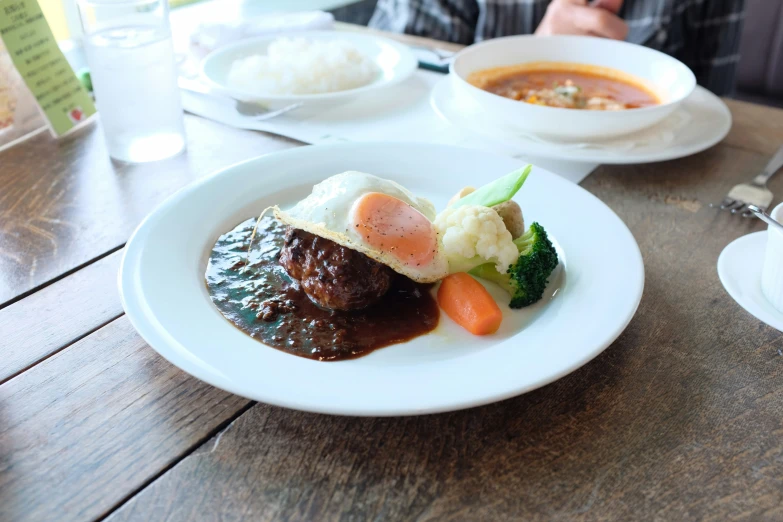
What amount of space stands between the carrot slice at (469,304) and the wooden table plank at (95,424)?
1.79ft

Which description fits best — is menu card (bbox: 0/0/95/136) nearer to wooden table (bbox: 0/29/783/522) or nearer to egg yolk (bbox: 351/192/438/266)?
wooden table (bbox: 0/29/783/522)

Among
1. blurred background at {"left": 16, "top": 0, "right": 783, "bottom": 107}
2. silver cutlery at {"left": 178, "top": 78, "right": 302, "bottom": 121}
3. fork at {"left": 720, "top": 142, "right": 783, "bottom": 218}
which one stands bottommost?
blurred background at {"left": 16, "top": 0, "right": 783, "bottom": 107}

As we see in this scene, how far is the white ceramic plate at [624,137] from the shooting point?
7.27 ft

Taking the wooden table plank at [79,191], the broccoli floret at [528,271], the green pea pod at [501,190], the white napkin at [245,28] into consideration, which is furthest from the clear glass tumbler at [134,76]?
the broccoli floret at [528,271]

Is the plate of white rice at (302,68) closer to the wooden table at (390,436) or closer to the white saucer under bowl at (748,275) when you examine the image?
the wooden table at (390,436)

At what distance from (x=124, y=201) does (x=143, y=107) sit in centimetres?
43

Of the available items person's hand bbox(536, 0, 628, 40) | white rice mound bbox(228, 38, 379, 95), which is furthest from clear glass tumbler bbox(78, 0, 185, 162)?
person's hand bbox(536, 0, 628, 40)

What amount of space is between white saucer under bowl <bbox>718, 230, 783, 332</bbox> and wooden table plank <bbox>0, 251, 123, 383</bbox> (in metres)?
1.51

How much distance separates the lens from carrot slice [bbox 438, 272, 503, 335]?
1.47 m

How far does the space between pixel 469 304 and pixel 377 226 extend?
11.7 inches

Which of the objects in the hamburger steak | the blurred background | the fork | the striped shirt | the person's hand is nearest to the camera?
the hamburger steak

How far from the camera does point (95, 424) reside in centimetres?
123

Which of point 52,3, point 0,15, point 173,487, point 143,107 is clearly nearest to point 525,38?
point 143,107

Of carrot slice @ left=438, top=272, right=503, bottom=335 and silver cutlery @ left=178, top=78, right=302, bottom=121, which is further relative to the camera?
silver cutlery @ left=178, top=78, right=302, bottom=121
